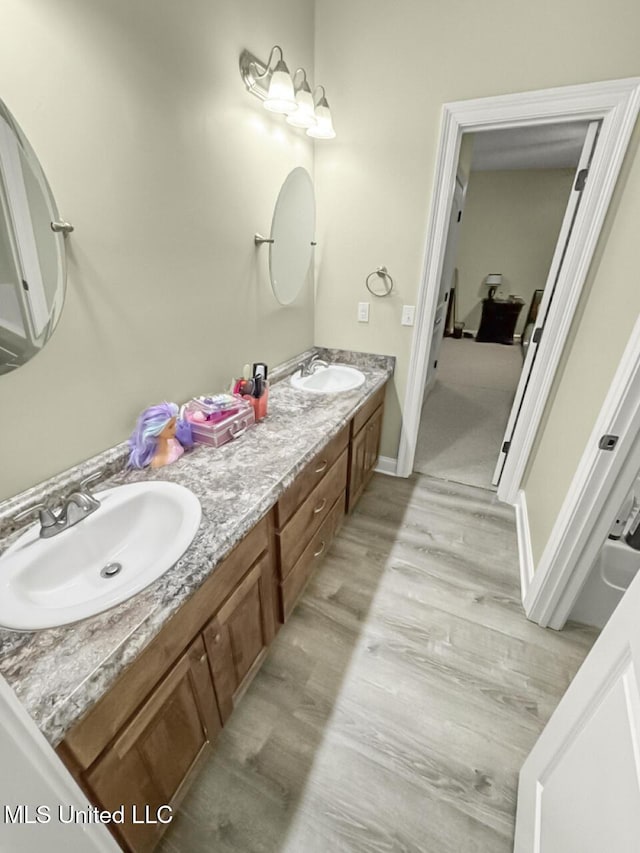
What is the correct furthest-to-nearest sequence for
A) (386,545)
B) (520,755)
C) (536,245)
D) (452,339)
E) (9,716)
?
(452,339)
(536,245)
(386,545)
(520,755)
(9,716)

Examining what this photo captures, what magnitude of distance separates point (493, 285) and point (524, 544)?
5.37 metres

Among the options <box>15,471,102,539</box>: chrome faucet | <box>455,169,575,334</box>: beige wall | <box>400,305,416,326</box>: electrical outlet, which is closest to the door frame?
<box>400,305,416,326</box>: electrical outlet

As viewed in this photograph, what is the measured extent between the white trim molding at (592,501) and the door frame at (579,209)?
0.72 meters

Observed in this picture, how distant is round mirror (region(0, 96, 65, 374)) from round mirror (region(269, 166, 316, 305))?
0.97m

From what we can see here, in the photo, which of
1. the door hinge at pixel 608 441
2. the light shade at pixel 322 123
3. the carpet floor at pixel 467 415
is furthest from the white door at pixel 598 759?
the light shade at pixel 322 123

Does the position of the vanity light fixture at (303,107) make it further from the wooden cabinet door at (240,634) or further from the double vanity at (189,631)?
the wooden cabinet door at (240,634)

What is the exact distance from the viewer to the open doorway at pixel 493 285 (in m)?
3.16

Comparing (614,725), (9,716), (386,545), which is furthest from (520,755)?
(9,716)

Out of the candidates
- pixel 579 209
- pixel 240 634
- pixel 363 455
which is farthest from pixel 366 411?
pixel 579 209

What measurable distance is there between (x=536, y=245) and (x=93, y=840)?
23.6 ft

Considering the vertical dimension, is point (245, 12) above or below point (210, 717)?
above

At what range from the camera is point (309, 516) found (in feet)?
4.69

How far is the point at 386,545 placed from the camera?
1931mm

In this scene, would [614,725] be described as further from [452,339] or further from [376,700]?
[452,339]
